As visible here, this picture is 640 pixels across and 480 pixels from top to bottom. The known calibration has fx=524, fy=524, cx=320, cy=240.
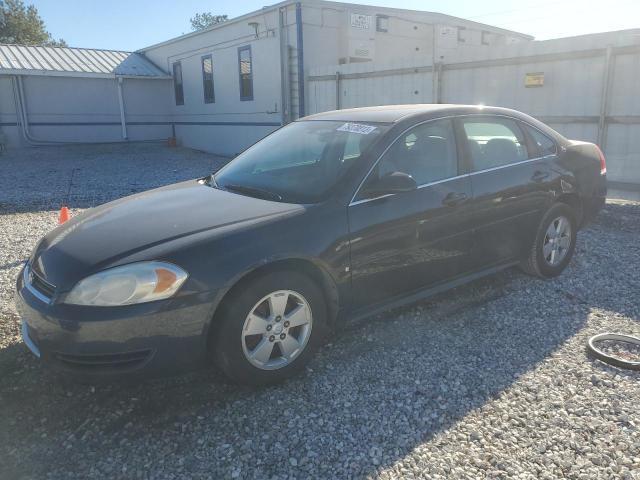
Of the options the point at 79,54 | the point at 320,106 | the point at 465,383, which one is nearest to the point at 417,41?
the point at 320,106

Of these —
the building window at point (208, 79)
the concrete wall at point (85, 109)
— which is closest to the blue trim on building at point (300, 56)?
the building window at point (208, 79)

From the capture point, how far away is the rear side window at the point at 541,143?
459 cm

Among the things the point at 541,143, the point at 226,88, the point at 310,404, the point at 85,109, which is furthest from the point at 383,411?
the point at 85,109

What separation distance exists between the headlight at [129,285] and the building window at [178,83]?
63.6 feet

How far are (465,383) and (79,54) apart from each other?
22632 mm

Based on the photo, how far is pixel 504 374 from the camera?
3238 millimetres

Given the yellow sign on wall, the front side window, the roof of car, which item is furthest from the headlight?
the yellow sign on wall

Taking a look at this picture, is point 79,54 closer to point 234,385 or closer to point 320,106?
point 320,106

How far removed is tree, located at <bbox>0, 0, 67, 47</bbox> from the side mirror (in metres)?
46.7

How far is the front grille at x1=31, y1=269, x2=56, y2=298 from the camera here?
9.29 ft

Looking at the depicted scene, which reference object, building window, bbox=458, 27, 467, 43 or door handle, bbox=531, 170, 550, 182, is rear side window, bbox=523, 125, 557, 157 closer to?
door handle, bbox=531, 170, 550, 182

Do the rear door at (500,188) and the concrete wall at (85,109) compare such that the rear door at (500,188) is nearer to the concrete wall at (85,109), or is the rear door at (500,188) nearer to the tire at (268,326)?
the tire at (268,326)

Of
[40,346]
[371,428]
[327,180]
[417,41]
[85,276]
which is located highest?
[417,41]

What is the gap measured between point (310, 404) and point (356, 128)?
1.98m
